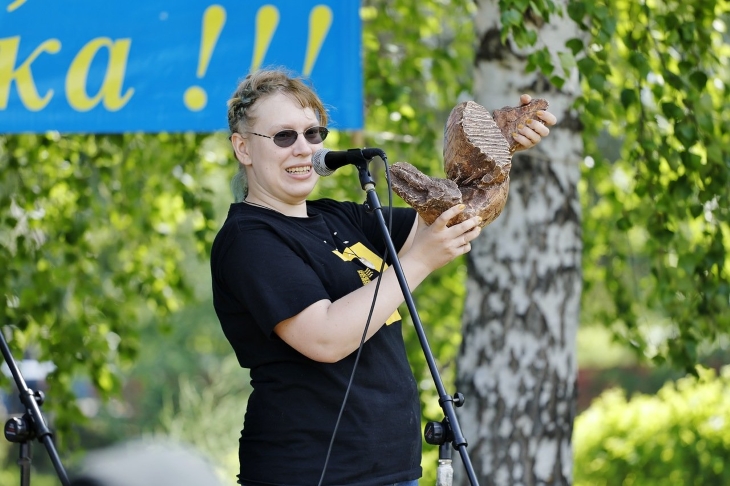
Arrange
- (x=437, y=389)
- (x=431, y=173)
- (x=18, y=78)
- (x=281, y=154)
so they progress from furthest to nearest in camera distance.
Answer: (x=431, y=173) → (x=18, y=78) → (x=281, y=154) → (x=437, y=389)

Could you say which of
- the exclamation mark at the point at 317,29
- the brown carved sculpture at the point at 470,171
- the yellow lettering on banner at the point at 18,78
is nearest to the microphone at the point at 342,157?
the brown carved sculpture at the point at 470,171

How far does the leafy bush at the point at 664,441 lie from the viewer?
203 inches

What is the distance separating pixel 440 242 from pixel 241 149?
581mm

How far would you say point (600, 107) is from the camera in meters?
3.24

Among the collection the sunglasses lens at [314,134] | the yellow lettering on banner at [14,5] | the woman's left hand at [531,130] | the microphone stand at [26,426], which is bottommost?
the microphone stand at [26,426]

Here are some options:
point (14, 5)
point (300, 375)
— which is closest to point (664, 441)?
point (300, 375)

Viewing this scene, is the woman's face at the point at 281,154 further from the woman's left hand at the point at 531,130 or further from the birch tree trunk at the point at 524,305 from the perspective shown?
the birch tree trunk at the point at 524,305

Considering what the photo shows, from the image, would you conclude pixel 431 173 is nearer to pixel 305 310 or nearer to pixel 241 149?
pixel 241 149

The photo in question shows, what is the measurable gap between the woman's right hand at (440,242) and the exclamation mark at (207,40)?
1459 millimetres

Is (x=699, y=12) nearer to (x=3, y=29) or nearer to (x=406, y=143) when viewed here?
(x=406, y=143)

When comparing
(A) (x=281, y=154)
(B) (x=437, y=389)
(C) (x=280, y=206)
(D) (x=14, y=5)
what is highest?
(D) (x=14, y=5)

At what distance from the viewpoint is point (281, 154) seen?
2.35 m

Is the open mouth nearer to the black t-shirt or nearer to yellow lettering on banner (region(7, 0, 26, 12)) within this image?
the black t-shirt

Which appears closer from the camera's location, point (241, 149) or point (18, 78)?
point (241, 149)
